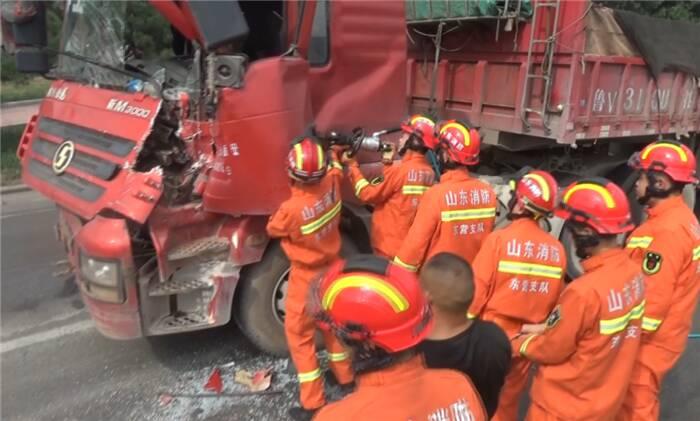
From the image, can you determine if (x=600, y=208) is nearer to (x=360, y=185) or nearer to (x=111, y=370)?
(x=360, y=185)

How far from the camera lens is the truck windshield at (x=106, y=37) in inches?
155

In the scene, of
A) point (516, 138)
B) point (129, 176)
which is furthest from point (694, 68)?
point (129, 176)

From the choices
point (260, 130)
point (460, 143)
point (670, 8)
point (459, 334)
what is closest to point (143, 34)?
point (260, 130)

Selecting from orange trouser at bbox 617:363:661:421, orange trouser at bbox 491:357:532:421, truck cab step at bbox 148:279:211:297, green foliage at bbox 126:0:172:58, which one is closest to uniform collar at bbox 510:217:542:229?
orange trouser at bbox 491:357:532:421

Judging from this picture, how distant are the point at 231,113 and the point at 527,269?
5.89 feet

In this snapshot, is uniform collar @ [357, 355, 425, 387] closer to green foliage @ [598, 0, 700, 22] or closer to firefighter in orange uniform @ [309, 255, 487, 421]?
firefighter in orange uniform @ [309, 255, 487, 421]

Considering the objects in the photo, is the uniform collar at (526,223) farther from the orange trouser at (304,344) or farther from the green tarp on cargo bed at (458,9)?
the green tarp on cargo bed at (458,9)

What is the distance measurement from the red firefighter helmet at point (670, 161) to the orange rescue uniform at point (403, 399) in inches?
76.5

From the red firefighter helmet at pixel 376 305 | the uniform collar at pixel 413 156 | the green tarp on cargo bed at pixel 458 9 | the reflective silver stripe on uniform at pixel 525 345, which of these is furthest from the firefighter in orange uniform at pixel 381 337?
the green tarp on cargo bed at pixel 458 9

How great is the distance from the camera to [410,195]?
3.94m

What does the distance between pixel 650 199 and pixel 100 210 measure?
293 cm

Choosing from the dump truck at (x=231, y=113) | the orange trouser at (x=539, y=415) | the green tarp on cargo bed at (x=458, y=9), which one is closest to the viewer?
the orange trouser at (x=539, y=415)

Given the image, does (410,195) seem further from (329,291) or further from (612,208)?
(329,291)

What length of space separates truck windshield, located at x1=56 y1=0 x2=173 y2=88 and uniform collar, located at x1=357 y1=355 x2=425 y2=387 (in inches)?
121
